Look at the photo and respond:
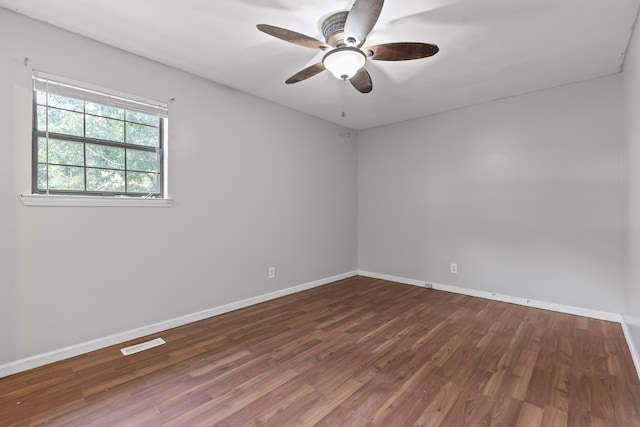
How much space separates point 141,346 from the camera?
2.46 meters

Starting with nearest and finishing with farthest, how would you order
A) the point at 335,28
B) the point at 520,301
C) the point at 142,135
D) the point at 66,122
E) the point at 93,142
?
the point at 335,28 → the point at 66,122 → the point at 93,142 → the point at 142,135 → the point at 520,301

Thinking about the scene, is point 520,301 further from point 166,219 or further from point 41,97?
point 41,97

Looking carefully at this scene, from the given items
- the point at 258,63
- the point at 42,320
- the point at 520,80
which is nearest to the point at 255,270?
the point at 42,320

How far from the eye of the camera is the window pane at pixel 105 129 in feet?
7.96

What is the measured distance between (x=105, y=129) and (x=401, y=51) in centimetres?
248

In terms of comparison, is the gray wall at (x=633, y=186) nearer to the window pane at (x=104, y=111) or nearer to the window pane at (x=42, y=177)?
the window pane at (x=104, y=111)

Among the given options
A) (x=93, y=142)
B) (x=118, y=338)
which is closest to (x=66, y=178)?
(x=93, y=142)

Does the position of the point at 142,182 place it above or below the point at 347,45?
below

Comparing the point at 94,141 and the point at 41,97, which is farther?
the point at 94,141

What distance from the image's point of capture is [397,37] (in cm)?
235

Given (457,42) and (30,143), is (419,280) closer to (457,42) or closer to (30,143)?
(457,42)

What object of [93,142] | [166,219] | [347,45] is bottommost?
[166,219]

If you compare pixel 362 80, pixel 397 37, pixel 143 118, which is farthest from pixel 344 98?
pixel 143 118

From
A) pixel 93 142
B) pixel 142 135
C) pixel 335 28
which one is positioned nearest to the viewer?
pixel 335 28
